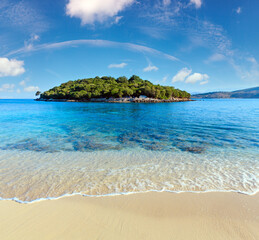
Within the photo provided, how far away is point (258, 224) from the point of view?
341 cm

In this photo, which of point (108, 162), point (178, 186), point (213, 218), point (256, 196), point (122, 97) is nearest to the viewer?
point (213, 218)

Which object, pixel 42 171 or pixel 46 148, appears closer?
pixel 42 171

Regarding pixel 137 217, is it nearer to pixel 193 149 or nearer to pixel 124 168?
pixel 124 168

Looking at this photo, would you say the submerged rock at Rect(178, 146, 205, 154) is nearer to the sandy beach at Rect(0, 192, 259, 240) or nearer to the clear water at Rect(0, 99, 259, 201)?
the clear water at Rect(0, 99, 259, 201)

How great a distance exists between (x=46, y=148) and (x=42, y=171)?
362cm

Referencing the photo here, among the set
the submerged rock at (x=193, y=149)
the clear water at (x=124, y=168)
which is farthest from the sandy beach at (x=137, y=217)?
the submerged rock at (x=193, y=149)

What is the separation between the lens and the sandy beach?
317cm

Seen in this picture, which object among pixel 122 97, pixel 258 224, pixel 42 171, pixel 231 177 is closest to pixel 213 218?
pixel 258 224

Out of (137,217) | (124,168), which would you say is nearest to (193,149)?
(124,168)

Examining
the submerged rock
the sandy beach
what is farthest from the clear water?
the sandy beach

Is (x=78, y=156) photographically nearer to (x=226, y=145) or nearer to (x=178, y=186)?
(x=178, y=186)

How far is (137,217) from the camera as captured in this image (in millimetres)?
3656

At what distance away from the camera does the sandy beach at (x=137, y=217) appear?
317cm

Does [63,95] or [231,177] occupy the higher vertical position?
[63,95]
